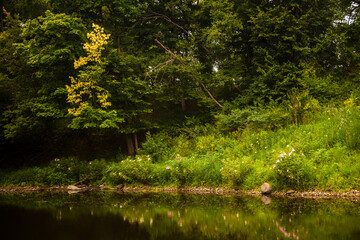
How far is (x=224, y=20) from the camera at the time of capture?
52.7 ft

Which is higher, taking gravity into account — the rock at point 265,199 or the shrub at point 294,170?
the shrub at point 294,170

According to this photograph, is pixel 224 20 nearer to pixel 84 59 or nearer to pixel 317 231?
pixel 84 59

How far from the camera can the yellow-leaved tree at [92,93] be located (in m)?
13.5

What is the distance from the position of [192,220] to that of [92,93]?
9.92 m

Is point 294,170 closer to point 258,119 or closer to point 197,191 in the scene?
point 197,191

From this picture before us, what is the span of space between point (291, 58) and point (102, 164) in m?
10.9

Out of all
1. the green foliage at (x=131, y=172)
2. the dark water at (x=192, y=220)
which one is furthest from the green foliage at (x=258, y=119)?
the dark water at (x=192, y=220)

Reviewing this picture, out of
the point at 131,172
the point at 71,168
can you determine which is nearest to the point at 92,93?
the point at 71,168

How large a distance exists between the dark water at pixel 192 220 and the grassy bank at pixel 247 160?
117cm

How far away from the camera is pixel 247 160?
10.2 metres

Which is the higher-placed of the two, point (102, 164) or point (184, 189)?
point (102, 164)

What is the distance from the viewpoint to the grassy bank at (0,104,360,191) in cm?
859

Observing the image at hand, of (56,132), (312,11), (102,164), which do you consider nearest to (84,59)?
(102,164)

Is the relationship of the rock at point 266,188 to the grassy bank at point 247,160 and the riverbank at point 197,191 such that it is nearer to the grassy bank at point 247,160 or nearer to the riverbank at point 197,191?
the riverbank at point 197,191
